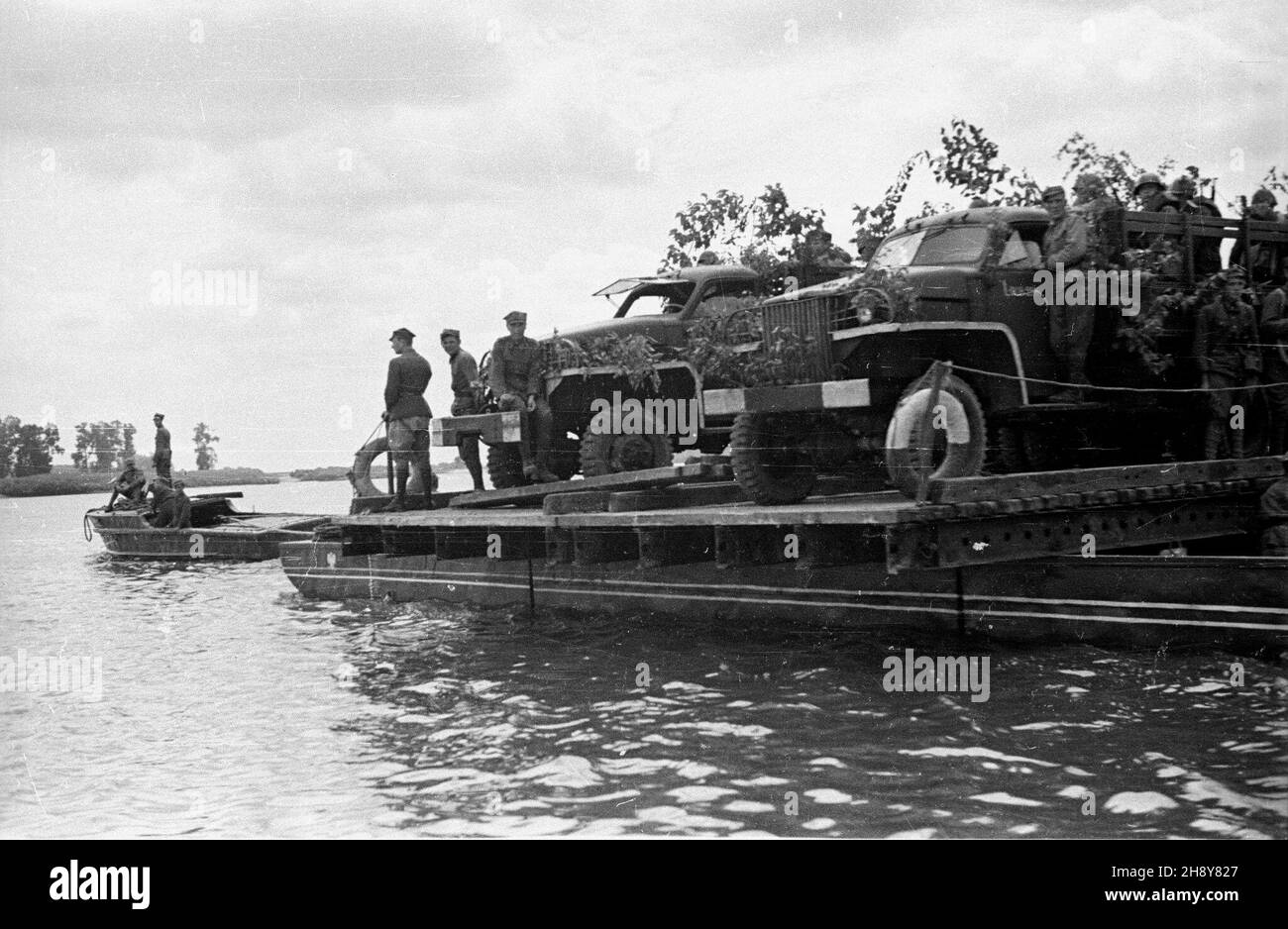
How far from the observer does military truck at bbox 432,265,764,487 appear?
1248 cm

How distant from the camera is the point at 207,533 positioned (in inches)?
880

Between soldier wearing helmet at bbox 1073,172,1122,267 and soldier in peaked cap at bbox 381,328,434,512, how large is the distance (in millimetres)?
7202

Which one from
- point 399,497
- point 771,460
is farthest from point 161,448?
point 771,460

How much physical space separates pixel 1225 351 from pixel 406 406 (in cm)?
815

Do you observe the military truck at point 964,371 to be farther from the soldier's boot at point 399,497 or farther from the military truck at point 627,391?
the soldier's boot at point 399,497

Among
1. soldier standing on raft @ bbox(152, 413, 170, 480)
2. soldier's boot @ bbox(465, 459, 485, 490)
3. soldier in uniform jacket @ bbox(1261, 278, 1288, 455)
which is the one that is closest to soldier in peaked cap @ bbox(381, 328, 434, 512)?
soldier's boot @ bbox(465, 459, 485, 490)

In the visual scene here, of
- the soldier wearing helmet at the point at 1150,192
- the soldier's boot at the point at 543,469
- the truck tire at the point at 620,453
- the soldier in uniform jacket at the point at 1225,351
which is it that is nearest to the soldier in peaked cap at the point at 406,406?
the soldier's boot at the point at 543,469

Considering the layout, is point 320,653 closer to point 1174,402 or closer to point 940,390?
point 940,390

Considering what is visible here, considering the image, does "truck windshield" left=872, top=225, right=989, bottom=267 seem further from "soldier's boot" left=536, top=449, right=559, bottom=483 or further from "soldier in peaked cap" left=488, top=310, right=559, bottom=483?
"soldier's boot" left=536, top=449, right=559, bottom=483

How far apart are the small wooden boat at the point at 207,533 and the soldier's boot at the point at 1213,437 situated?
15.6m

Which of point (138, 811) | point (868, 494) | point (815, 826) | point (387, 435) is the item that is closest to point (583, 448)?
point (387, 435)

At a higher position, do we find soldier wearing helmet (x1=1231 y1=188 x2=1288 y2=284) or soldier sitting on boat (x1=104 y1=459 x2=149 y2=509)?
soldier wearing helmet (x1=1231 y1=188 x2=1288 y2=284)

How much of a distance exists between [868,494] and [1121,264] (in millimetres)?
2590

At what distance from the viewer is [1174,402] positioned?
9.54 metres
